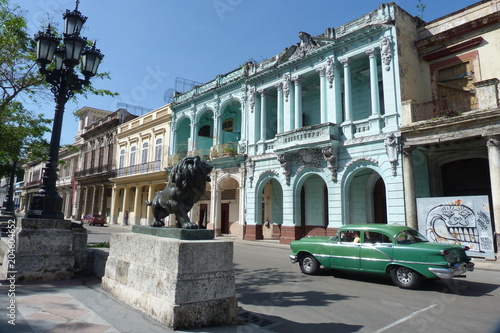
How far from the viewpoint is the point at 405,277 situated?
23.4 feet

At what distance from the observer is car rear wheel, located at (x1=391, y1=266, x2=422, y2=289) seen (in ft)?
22.8

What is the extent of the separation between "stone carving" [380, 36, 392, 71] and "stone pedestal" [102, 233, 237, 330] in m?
13.3

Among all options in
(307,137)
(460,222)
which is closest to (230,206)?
(307,137)

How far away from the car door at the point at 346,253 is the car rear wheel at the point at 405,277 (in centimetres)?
85

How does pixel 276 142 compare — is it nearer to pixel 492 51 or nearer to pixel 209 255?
pixel 492 51

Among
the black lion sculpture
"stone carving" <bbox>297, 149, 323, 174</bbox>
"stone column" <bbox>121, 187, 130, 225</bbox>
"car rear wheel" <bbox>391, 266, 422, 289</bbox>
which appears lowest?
"car rear wheel" <bbox>391, 266, 422, 289</bbox>

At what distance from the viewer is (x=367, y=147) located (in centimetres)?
1466

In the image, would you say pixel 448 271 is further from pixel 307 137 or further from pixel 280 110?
pixel 280 110

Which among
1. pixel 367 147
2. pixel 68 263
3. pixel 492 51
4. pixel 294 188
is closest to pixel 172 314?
pixel 68 263

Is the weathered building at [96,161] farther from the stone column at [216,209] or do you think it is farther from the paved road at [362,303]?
the paved road at [362,303]

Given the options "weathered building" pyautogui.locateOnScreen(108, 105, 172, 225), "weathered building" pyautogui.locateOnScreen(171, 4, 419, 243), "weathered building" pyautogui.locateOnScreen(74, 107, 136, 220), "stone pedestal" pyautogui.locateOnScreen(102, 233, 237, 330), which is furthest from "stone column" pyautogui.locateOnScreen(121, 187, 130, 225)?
"stone pedestal" pyautogui.locateOnScreen(102, 233, 237, 330)

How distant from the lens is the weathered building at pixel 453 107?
11867 mm

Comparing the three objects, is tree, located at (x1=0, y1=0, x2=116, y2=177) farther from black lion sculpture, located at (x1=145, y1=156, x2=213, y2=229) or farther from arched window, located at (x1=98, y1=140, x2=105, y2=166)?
arched window, located at (x1=98, y1=140, x2=105, y2=166)

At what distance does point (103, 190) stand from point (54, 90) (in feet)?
105
